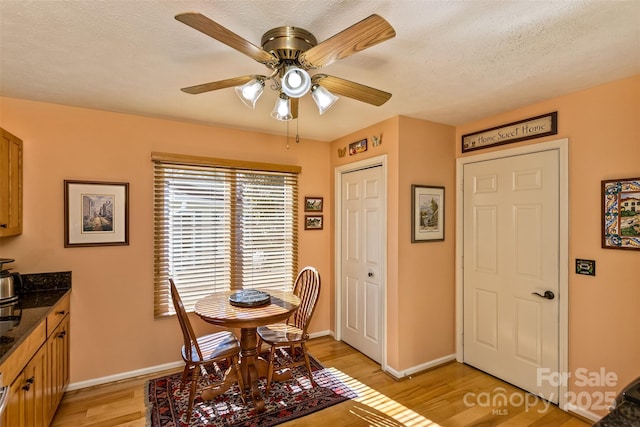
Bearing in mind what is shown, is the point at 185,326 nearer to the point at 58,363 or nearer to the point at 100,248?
the point at 58,363

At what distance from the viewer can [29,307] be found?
2.05 m

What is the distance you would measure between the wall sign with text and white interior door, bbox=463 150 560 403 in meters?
0.17

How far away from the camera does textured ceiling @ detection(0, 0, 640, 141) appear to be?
1429mm

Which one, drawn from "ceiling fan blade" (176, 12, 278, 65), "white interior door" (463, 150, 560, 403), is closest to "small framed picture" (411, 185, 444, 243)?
"white interior door" (463, 150, 560, 403)

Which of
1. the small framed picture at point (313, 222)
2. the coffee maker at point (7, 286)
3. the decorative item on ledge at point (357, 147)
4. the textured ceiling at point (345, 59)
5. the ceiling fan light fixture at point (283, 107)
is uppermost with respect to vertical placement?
the textured ceiling at point (345, 59)

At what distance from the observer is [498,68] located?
6.57 ft

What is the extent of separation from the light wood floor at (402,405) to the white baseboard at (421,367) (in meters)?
0.06

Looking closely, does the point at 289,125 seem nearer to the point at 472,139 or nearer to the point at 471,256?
the point at 472,139

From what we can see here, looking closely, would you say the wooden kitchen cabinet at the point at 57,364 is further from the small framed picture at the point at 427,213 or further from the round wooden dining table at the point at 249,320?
the small framed picture at the point at 427,213

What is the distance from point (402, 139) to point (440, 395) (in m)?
2.30

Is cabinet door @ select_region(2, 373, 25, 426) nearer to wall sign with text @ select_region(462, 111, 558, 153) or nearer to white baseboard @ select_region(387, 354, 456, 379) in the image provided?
white baseboard @ select_region(387, 354, 456, 379)

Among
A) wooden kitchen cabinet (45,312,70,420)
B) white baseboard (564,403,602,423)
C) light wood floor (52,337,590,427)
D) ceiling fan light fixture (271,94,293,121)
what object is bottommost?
light wood floor (52,337,590,427)

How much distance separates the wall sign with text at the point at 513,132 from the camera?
2510 millimetres

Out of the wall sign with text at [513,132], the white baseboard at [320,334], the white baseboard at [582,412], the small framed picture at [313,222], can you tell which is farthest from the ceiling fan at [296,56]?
the white baseboard at [320,334]
